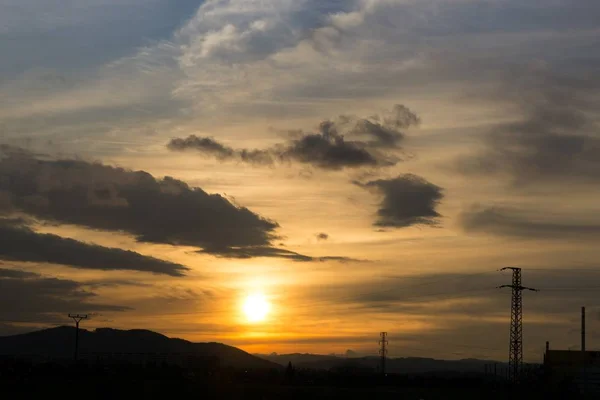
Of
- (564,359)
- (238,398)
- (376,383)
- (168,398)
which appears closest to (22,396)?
(168,398)

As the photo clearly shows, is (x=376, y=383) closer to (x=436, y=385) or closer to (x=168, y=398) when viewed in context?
(x=436, y=385)

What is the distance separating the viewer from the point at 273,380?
643 feet

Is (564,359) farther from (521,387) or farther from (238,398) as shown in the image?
(238,398)

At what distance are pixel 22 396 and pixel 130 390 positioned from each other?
67.9 feet

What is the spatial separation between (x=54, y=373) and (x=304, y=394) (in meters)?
70.6

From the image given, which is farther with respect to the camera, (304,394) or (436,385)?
(436,385)

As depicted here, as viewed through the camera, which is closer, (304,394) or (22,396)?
(22,396)

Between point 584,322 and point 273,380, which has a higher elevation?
point 584,322

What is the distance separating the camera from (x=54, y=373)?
176000mm

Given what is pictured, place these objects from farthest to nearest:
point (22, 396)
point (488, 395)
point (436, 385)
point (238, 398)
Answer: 1. point (436, 385)
2. point (488, 395)
3. point (238, 398)
4. point (22, 396)

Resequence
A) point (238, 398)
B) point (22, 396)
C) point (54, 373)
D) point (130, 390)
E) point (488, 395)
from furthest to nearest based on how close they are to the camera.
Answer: point (54, 373) → point (488, 395) → point (130, 390) → point (238, 398) → point (22, 396)

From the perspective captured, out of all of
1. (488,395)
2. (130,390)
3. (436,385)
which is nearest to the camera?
(130,390)

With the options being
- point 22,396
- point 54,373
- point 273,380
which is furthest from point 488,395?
point 54,373

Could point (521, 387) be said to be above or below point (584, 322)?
below
